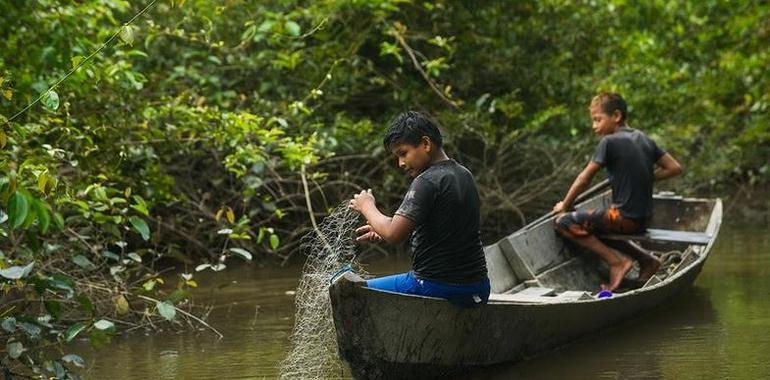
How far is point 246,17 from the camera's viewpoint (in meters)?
11.9

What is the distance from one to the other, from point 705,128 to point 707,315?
8.52 m

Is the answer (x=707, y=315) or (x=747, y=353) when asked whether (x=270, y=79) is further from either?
(x=747, y=353)

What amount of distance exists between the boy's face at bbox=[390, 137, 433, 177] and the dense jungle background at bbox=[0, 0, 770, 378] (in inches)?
59.7

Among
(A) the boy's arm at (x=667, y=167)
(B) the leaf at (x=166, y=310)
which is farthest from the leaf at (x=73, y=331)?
(A) the boy's arm at (x=667, y=167)

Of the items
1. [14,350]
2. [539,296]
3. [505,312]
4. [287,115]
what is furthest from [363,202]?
[287,115]

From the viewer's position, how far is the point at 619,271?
365 inches

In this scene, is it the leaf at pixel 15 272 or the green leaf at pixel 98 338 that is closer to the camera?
the leaf at pixel 15 272

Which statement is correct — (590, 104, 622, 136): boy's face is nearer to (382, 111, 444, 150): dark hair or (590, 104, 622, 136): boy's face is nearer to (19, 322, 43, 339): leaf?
(382, 111, 444, 150): dark hair

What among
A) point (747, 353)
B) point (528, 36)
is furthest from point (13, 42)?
point (528, 36)

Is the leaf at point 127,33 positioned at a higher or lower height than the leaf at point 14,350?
higher

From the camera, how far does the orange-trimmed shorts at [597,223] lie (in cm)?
931

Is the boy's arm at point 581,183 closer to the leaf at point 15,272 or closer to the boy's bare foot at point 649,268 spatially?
the boy's bare foot at point 649,268

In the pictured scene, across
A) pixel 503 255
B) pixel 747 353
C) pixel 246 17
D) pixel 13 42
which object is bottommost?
pixel 747 353

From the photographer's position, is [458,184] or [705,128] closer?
[458,184]
